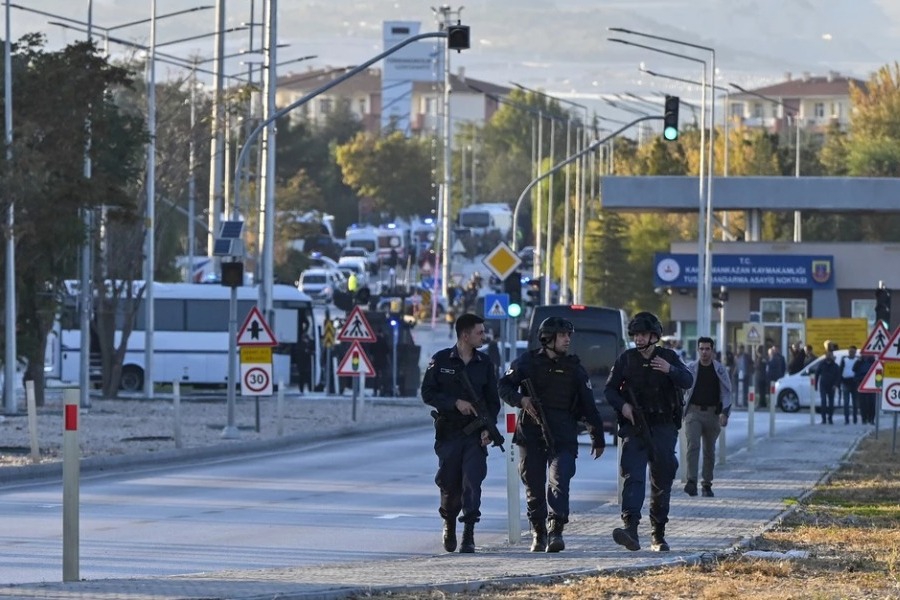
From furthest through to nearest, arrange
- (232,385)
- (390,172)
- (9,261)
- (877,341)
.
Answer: (390,172), (9,261), (877,341), (232,385)

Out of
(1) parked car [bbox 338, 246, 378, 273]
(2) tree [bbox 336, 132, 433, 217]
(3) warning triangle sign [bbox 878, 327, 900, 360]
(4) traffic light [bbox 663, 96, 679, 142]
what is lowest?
(3) warning triangle sign [bbox 878, 327, 900, 360]

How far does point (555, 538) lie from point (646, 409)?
115 cm

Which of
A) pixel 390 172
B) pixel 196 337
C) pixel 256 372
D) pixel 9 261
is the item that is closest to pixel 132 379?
Answer: pixel 196 337

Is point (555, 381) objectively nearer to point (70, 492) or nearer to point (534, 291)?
point (70, 492)

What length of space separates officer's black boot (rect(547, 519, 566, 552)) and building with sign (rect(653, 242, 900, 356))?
54.1 meters

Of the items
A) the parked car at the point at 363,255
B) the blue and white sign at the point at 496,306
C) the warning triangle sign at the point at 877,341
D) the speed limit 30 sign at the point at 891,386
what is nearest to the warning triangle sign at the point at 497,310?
the blue and white sign at the point at 496,306

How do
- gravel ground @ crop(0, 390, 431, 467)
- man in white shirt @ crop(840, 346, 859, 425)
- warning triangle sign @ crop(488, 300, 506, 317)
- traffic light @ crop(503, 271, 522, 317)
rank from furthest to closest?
man in white shirt @ crop(840, 346, 859, 425)
warning triangle sign @ crop(488, 300, 506, 317)
traffic light @ crop(503, 271, 522, 317)
gravel ground @ crop(0, 390, 431, 467)

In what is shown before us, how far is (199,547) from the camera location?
15914 mm

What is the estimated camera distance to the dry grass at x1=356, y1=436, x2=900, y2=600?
38.0ft

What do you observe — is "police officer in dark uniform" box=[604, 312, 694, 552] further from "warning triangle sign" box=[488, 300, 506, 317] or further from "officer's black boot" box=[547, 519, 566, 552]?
"warning triangle sign" box=[488, 300, 506, 317]

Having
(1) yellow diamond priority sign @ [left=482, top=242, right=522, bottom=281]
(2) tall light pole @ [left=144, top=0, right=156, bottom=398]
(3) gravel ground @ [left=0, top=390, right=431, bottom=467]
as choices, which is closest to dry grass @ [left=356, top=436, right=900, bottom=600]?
(3) gravel ground @ [left=0, top=390, right=431, bottom=467]

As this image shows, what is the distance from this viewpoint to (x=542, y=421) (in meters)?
14.8

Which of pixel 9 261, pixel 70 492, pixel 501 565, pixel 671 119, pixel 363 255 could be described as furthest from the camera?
pixel 363 255

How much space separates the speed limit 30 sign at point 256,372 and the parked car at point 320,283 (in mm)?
60357
